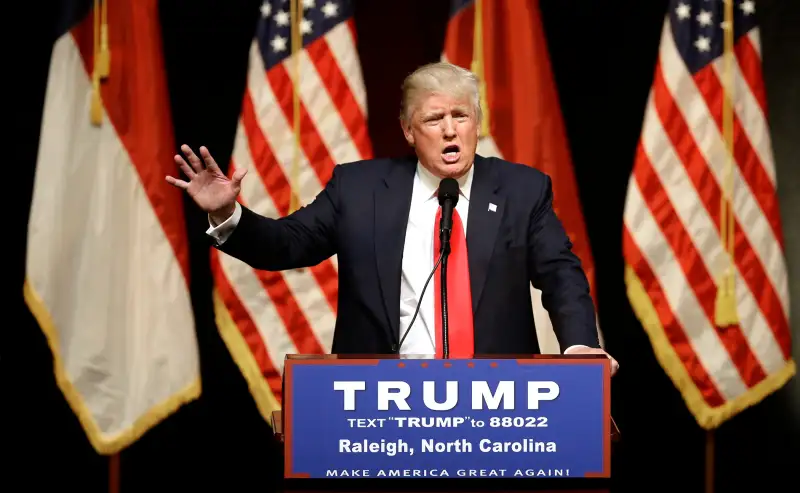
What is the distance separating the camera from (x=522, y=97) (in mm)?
3535

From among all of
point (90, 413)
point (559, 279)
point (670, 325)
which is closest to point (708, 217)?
point (670, 325)

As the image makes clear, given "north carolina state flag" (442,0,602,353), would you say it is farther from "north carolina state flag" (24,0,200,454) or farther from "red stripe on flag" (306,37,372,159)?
"north carolina state flag" (24,0,200,454)

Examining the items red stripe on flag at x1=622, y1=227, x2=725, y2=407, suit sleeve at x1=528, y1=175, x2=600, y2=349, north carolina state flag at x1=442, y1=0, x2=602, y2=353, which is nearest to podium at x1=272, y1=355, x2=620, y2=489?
suit sleeve at x1=528, y1=175, x2=600, y2=349

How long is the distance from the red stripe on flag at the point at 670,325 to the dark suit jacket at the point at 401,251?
4.28 feet

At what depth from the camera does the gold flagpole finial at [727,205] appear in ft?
11.6

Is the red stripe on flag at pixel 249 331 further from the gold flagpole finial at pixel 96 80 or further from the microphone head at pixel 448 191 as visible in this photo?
the microphone head at pixel 448 191

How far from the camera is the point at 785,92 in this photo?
3.92 m

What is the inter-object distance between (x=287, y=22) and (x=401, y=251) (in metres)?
1.62

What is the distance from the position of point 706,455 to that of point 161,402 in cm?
203

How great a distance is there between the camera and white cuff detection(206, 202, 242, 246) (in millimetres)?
2049

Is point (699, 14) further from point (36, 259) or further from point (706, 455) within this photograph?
point (36, 259)

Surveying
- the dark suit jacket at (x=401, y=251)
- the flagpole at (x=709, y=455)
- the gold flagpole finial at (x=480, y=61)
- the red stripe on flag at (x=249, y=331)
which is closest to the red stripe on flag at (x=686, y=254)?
the flagpole at (x=709, y=455)

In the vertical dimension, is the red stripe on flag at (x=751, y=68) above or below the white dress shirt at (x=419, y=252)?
above

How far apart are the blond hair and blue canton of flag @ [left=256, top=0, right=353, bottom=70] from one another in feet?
4.40
